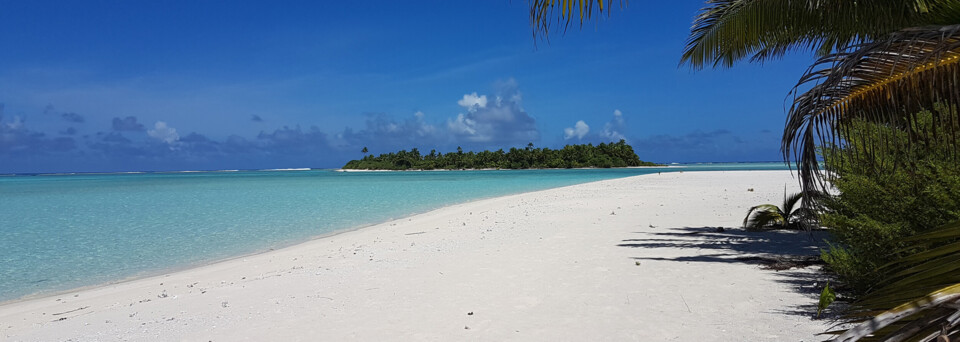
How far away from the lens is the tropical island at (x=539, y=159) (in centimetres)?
13712

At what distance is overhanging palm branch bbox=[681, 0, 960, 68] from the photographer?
16.0ft

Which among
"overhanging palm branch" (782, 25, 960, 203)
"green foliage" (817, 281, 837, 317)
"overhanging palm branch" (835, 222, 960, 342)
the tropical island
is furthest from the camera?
the tropical island

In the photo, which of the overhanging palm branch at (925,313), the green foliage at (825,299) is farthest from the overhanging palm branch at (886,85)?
the green foliage at (825,299)

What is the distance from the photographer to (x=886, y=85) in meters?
2.51

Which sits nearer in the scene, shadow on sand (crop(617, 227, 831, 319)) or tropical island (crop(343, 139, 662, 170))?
shadow on sand (crop(617, 227, 831, 319))

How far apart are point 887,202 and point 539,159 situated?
137m

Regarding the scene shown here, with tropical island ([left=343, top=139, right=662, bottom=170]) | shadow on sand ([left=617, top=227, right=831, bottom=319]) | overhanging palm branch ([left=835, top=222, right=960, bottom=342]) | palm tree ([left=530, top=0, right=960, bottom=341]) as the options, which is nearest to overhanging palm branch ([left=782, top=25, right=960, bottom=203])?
palm tree ([left=530, top=0, right=960, bottom=341])

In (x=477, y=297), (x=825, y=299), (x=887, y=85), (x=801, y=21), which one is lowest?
(x=477, y=297)

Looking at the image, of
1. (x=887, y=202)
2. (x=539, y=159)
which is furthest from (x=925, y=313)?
(x=539, y=159)

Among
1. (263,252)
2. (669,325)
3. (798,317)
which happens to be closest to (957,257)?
(669,325)

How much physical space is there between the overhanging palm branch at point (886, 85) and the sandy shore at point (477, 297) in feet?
6.78

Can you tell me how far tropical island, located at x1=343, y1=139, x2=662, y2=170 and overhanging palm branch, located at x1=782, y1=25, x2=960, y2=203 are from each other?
134913 mm

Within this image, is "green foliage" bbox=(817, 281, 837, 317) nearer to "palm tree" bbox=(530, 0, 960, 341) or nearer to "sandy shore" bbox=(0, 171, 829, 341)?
"sandy shore" bbox=(0, 171, 829, 341)

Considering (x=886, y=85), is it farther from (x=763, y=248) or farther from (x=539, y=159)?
(x=539, y=159)
